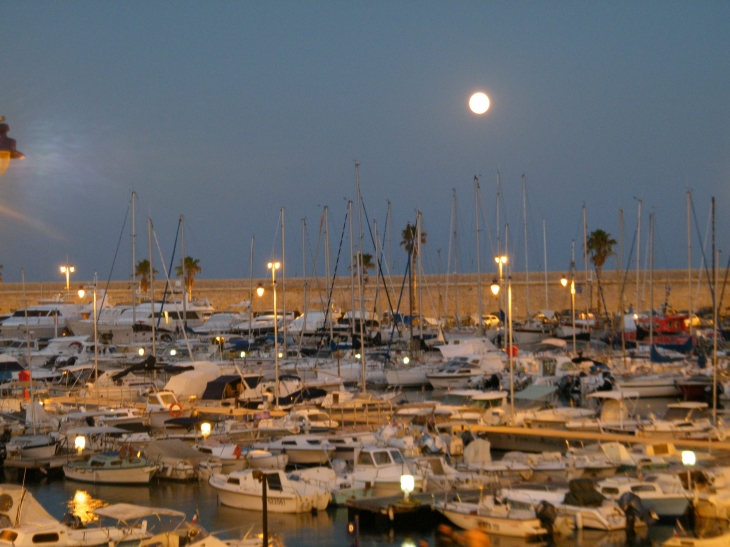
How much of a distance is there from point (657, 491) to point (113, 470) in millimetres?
12421

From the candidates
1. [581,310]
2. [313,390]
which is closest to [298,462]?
[313,390]

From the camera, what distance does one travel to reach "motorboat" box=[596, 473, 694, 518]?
1612 centimetres

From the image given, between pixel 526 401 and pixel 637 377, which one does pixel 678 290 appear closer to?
pixel 637 377

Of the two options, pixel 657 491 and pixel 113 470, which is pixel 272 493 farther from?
pixel 657 491

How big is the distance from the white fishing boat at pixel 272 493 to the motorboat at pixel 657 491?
18.7 ft

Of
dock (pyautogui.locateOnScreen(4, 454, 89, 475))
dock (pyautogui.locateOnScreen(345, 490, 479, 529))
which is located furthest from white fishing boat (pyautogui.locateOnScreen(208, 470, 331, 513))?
dock (pyautogui.locateOnScreen(4, 454, 89, 475))

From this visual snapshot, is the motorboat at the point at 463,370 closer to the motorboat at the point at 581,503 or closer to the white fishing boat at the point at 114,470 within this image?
the white fishing boat at the point at 114,470

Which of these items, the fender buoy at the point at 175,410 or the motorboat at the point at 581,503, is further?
the fender buoy at the point at 175,410

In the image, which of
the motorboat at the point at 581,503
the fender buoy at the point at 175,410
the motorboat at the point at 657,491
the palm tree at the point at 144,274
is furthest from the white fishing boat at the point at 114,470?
the palm tree at the point at 144,274

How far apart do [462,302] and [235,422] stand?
45.6m

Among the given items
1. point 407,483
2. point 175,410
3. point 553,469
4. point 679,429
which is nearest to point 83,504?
point 407,483

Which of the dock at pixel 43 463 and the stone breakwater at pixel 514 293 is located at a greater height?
the stone breakwater at pixel 514 293

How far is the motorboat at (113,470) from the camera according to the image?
2047 cm

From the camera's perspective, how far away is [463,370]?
117ft
